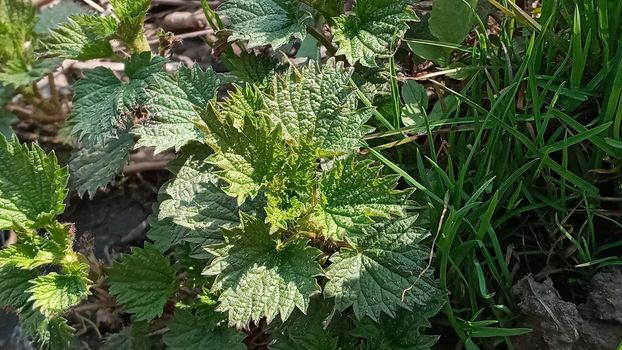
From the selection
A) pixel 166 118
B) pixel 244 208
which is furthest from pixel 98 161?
pixel 244 208

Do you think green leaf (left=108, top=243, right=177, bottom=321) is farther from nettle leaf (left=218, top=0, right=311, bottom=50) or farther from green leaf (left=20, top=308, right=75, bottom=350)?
nettle leaf (left=218, top=0, right=311, bottom=50)

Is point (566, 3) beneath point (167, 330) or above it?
above

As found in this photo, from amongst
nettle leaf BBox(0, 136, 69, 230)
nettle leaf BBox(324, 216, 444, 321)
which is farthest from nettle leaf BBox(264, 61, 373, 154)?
nettle leaf BBox(0, 136, 69, 230)

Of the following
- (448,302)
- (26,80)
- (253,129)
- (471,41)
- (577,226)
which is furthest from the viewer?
Result: (26,80)

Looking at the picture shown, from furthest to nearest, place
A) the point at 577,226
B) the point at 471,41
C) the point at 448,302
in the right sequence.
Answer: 1. the point at 471,41
2. the point at 577,226
3. the point at 448,302

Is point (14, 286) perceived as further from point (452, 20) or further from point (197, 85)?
point (452, 20)

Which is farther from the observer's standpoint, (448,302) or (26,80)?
(26,80)

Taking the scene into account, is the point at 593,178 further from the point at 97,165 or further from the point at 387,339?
the point at 97,165

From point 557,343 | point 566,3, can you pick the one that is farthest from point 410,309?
point 566,3
